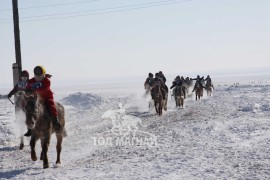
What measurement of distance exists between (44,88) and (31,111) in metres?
1.17

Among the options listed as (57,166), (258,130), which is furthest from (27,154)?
(258,130)

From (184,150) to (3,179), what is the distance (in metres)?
3.78

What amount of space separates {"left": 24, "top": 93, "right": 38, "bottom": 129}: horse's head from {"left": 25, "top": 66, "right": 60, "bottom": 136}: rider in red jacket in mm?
601

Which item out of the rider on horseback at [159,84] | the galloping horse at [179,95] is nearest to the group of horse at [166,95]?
the galloping horse at [179,95]

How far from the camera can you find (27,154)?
999 cm

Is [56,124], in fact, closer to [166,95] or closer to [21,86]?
[21,86]

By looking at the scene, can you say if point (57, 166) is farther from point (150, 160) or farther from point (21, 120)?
point (21, 120)

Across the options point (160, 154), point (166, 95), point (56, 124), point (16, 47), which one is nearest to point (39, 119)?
point (56, 124)

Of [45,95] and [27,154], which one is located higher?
[45,95]

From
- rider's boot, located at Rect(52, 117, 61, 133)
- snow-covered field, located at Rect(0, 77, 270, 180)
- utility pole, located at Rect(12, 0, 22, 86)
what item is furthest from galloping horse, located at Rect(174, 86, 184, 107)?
rider's boot, located at Rect(52, 117, 61, 133)

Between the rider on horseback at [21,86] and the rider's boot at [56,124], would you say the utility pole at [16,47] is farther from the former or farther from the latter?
the rider's boot at [56,124]

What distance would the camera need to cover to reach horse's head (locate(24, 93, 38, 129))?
6.84m

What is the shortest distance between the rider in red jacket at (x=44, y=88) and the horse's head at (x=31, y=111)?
0.60 meters

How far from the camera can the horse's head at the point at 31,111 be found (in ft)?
22.4
